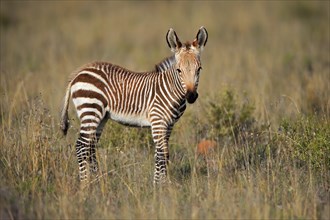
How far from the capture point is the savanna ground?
7.32 metres

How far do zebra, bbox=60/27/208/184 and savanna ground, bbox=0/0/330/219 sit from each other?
31 centimetres

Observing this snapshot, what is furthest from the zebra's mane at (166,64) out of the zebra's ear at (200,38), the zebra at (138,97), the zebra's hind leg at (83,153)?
the zebra's hind leg at (83,153)

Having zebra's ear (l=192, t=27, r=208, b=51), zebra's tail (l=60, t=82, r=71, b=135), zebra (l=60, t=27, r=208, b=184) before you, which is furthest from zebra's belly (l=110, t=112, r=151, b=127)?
zebra's ear (l=192, t=27, r=208, b=51)

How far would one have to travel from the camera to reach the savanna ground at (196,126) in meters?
7.32

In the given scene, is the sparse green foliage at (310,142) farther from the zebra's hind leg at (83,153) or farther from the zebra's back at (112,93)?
the zebra's hind leg at (83,153)

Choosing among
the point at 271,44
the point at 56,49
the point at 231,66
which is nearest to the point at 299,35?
the point at 271,44

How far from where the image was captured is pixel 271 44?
19.6 metres

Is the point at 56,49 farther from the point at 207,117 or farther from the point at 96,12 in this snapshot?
the point at 207,117

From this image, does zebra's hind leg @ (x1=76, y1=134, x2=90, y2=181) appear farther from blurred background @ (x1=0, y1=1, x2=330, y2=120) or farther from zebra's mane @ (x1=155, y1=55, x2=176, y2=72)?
blurred background @ (x1=0, y1=1, x2=330, y2=120)

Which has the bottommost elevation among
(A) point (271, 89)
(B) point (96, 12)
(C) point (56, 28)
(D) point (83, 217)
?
(D) point (83, 217)

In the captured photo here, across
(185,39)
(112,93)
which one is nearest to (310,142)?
(112,93)

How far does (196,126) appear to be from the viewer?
36.8 ft

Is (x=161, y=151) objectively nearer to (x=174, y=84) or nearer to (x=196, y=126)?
(x=174, y=84)

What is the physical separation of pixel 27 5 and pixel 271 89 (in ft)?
57.4
